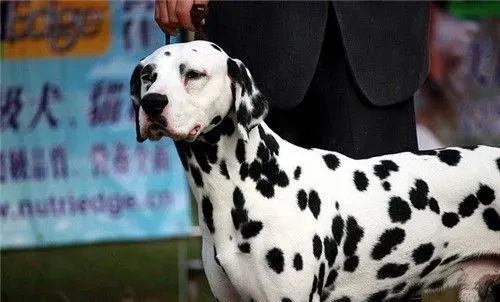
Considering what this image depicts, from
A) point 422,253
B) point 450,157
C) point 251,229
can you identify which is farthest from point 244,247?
point 450,157

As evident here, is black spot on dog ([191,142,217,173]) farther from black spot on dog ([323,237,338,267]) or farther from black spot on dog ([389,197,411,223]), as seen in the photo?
black spot on dog ([389,197,411,223])

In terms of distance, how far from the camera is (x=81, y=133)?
27.7 ft

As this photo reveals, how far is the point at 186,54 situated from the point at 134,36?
359 cm

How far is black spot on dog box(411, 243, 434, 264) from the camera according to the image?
16.8 feet

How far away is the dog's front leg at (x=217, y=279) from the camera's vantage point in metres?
4.89

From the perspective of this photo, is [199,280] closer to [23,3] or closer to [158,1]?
[23,3]

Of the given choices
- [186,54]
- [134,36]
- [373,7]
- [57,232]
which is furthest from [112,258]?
[186,54]

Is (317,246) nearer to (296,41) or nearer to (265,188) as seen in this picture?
(265,188)

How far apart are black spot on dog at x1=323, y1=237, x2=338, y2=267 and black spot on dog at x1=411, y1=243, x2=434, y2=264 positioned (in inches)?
14.1

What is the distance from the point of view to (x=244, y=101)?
15.4 ft

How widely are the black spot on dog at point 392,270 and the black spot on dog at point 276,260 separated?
0.49 metres

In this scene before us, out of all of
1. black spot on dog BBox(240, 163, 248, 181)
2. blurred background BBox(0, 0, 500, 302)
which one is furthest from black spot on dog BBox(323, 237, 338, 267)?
blurred background BBox(0, 0, 500, 302)

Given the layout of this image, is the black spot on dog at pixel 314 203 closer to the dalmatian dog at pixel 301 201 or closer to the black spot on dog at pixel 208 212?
the dalmatian dog at pixel 301 201

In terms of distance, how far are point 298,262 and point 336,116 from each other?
90 cm
